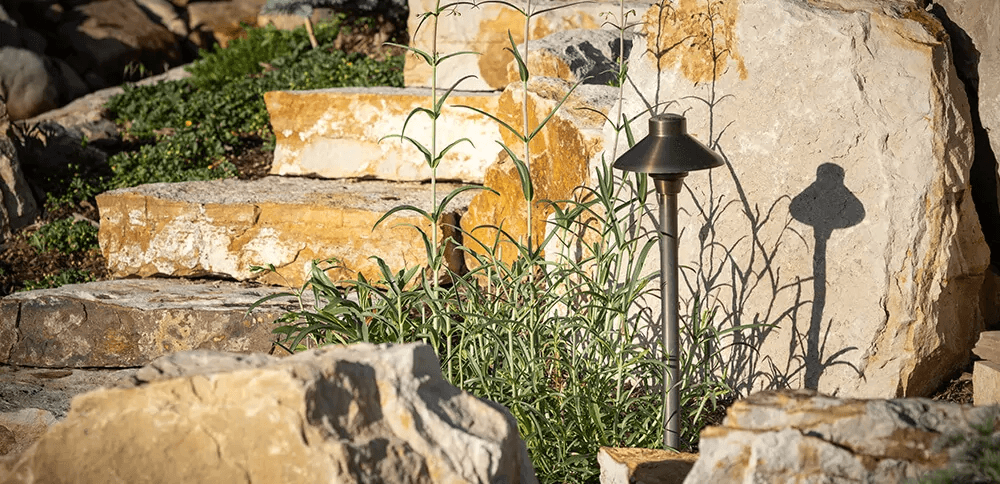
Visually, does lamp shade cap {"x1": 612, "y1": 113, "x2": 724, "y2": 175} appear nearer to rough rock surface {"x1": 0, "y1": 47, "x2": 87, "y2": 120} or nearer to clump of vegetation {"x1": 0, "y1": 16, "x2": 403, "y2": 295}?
clump of vegetation {"x1": 0, "y1": 16, "x2": 403, "y2": 295}

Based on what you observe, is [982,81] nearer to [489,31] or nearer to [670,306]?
[670,306]

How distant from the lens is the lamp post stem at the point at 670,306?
10.4ft

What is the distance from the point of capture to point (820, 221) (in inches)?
143

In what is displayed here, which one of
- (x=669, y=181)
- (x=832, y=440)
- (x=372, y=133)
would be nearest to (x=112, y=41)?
(x=372, y=133)

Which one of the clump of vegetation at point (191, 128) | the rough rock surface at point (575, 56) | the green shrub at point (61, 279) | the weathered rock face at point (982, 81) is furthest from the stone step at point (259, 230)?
the weathered rock face at point (982, 81)

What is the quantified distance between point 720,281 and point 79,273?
406 centimetres

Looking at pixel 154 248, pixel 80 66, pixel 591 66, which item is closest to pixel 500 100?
pixel 591 66

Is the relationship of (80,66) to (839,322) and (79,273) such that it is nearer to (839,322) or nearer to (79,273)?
(79,273)

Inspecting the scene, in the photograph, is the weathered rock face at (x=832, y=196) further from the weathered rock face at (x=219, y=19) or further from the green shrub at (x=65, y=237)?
the weathered rock face at (x=219, y=19)

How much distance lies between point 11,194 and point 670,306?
4.91 metres

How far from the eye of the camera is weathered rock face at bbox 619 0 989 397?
3490 mm

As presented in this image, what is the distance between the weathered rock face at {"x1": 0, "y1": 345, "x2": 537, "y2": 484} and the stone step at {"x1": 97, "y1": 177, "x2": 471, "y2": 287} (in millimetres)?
2544

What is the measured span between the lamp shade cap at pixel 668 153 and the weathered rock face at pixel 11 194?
478 cm

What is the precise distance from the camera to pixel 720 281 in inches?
151
